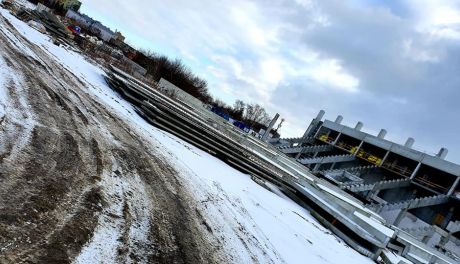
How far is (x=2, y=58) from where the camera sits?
979cm

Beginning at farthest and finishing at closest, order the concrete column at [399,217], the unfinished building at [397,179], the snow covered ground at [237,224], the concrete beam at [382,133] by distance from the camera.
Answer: the concrete beam at [382,133]
the concrete column at [399,217]
the unfinished building at [397,179]
the snow covered ground at [237,224]

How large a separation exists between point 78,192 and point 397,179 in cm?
3824

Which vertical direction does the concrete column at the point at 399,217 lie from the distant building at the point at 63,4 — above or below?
below

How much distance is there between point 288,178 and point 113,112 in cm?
719

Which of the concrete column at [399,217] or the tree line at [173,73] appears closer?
the concrete column at [399,217]

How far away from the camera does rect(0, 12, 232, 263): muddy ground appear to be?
11.2 feet

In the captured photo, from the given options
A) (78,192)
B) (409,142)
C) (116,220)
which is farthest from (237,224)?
(409,142)

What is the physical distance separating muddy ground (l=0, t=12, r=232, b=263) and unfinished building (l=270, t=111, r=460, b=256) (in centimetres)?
2385

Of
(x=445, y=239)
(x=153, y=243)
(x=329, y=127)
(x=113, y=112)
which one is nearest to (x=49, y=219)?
(x=153, y=243)

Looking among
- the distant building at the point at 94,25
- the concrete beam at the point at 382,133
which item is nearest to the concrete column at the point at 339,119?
the concrete beam at the point at 382,133

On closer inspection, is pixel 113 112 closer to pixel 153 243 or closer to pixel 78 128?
pixel 78 128

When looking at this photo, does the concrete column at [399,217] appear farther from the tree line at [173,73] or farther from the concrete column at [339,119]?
the tree line at [173,73]

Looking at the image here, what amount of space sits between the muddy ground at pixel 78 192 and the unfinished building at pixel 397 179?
78.2 ft

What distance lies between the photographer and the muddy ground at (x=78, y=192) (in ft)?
11.2
